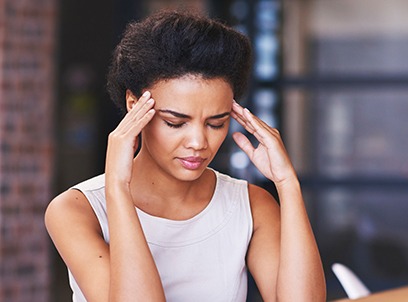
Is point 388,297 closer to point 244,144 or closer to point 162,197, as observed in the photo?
point 244,144

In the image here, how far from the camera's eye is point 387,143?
16.9ft

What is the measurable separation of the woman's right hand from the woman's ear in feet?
0.21

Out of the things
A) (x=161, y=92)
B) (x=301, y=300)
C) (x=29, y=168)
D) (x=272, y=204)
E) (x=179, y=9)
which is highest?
(x=179, y=9)

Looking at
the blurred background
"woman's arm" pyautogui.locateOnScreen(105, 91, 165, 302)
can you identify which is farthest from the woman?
the blurred background

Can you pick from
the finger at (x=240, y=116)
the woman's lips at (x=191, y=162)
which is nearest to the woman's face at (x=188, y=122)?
the woman's lips at (x=191, y=162)

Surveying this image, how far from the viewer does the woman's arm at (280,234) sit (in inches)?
78.9

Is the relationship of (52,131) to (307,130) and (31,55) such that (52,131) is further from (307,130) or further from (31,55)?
(307,130)

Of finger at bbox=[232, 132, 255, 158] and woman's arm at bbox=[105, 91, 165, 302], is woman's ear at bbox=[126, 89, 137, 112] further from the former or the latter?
finger at bbox=[232, 132, 255, 158]

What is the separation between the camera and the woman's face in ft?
6.22

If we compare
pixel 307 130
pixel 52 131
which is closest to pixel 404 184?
pixel 307 130

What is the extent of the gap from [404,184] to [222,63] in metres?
3.21

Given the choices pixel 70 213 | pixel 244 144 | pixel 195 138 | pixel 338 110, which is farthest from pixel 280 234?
pixel 338 110

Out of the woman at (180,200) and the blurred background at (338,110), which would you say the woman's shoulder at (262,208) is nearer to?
the woman at (180,200)

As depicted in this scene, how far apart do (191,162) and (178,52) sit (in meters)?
0.24
